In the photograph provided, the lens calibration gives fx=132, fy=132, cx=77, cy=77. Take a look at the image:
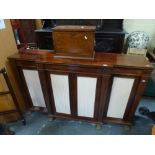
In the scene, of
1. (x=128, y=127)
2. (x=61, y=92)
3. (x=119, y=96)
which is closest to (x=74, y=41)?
(x=61, y=92)

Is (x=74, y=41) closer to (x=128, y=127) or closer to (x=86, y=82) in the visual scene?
(x=86, y=82)

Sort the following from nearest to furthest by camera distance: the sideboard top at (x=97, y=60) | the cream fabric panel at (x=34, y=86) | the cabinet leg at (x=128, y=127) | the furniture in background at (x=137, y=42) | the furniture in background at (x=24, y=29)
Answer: the sideboard top at (x=97, y=60), the cream fabric panel at (x=34, y=86), the cabinet leg at (x=128, y=127), the furniture in background at (x=137, y=42), the furniture in background at (x=24, y=29)

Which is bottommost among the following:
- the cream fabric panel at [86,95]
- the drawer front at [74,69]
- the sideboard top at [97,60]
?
the cream fabric panel at [86,95]

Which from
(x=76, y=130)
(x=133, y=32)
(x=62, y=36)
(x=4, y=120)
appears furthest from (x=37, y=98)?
(x=133, y=32)

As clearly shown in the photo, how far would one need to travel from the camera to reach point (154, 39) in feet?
7.67

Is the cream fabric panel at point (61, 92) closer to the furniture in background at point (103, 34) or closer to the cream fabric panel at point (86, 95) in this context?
the cream fabric panel at point (86, 95)

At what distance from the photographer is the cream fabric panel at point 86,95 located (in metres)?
1.40

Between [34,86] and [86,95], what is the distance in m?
0.68

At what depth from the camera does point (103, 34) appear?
195cm

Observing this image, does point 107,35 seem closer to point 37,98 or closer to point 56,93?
point 56,93

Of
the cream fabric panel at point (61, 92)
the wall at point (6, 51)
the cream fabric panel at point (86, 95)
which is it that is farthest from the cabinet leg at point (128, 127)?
the wall at point (6, 51)

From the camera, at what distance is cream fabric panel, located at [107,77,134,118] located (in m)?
1.36

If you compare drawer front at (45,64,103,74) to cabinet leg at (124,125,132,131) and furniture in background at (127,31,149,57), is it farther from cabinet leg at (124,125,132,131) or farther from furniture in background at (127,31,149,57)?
furniture in background at (127,31,149,57)

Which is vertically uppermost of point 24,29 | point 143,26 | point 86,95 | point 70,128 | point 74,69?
point 143,26
